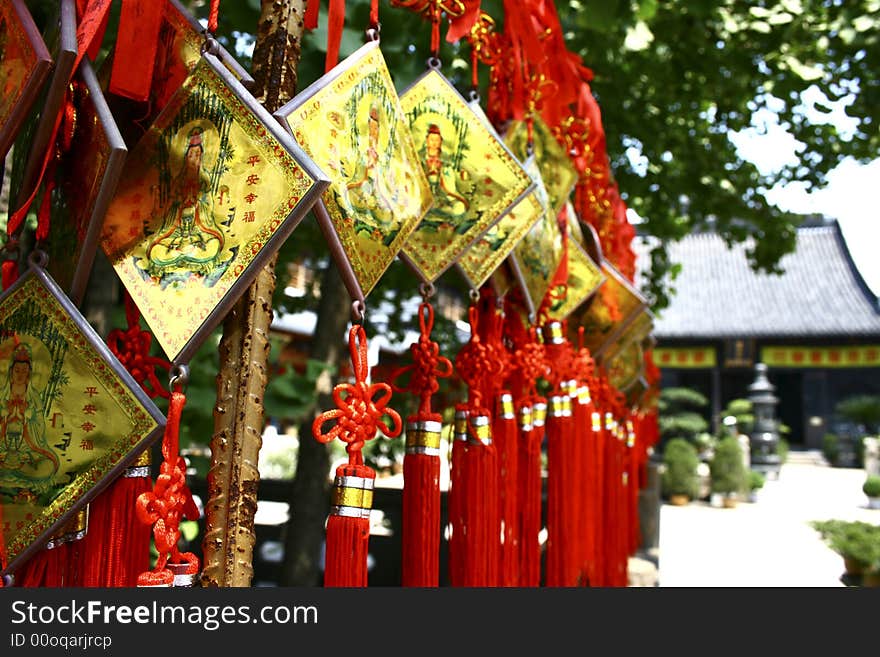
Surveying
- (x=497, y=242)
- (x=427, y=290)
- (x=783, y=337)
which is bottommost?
(x=427, y=290)

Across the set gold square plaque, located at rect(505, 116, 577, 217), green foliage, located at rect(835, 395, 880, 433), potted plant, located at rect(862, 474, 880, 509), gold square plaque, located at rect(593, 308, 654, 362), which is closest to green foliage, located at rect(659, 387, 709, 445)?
green foliage, located at rect(835, 395, 880, 433)

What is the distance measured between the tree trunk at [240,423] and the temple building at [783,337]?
58.3 ft

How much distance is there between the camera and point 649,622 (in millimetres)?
816

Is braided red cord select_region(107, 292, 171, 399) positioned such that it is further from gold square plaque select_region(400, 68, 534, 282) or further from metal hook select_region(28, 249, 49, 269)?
gold square plaque select_region(400, 68, 534, 282)

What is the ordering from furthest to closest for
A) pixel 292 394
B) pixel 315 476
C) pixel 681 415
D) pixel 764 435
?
pixel 681 415 → pixel 764 435 → pixel 315 476 → pixel 292 394

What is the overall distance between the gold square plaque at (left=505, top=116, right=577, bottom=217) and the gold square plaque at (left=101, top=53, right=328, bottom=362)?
0.72 meters

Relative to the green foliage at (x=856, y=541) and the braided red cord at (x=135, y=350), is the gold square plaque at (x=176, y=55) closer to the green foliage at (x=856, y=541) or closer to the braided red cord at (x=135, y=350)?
the braided red cord at (x=135, y=350)

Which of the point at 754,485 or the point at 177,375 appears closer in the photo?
the point at 177,375

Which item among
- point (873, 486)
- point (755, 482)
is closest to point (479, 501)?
point (873, 486)

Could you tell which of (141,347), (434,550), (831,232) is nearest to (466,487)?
(434,550)

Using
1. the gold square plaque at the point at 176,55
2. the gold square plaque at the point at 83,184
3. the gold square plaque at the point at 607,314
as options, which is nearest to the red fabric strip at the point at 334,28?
the gold square plaque at the point at 176,55

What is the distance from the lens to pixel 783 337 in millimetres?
18266

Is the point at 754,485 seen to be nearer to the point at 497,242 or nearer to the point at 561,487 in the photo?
the point at 561,487

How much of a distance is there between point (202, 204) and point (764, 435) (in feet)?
51.2
